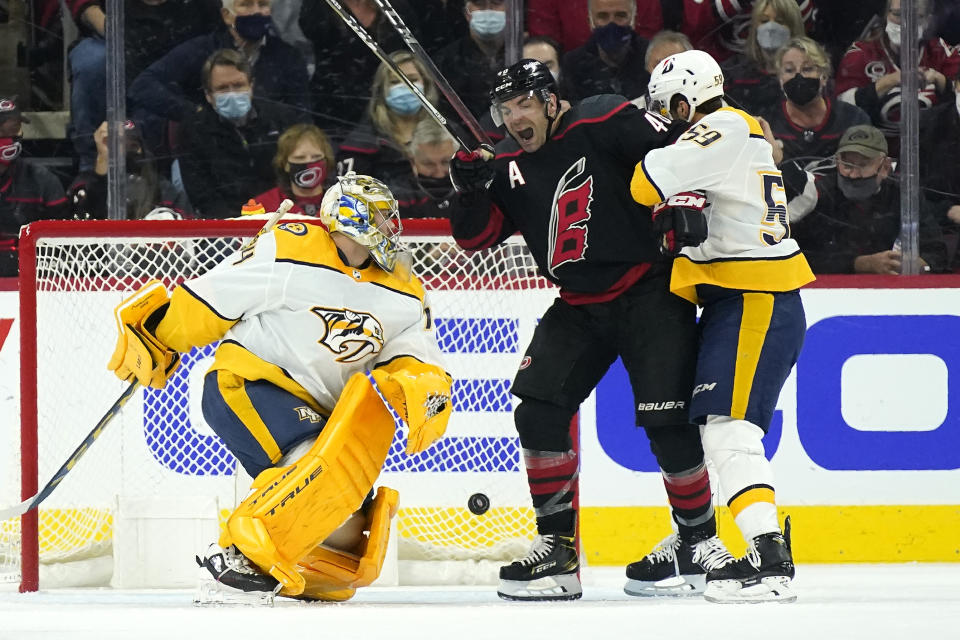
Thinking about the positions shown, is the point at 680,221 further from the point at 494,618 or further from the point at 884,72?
the point at 884,72

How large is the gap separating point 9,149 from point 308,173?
97 centimetres

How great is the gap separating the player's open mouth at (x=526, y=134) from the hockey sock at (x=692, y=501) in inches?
33.5

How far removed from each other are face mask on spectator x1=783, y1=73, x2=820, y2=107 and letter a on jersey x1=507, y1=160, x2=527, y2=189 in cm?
140

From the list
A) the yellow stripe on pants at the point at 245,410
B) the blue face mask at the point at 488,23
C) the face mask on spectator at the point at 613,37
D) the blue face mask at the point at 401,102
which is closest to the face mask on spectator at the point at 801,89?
the face mask on spectator at the point at 613,37

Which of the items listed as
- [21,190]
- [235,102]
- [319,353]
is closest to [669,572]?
[319,353]

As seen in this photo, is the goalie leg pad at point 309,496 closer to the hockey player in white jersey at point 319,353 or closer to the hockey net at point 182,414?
the hockey player in white jersey at point 319,353

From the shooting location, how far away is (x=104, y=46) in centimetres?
413

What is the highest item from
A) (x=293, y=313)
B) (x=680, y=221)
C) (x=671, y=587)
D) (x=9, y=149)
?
(x=9, y=149)

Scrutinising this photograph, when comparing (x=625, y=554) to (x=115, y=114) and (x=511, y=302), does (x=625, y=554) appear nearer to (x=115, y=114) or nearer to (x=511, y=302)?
(x=511, y=302)

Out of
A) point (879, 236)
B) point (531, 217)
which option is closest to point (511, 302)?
point (531, 217)

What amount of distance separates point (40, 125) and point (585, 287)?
2.10m

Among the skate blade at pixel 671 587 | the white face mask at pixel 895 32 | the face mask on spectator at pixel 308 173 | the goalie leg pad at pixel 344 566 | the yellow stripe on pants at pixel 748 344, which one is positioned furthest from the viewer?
the face mask on spectator at pixel 308 173

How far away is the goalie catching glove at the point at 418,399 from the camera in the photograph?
2.83 m

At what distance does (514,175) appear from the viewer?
3.08 m
